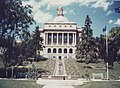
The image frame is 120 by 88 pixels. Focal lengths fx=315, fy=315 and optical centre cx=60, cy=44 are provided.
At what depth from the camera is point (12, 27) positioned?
549 centimetres

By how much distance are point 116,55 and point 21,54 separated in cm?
181

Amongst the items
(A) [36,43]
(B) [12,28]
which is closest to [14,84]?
(B) [12,28]

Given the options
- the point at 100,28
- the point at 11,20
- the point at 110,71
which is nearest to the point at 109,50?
the point at 110,71

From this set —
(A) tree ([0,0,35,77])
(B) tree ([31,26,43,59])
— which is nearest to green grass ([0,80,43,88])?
(A) tree ([0,0,35,77])

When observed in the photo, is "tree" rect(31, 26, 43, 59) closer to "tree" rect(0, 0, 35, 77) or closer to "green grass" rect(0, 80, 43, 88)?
"tree" rect(0, 0, 35, 77)

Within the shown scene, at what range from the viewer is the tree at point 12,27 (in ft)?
16.6

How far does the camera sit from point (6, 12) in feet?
17.0

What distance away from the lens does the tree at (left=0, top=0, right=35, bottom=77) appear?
16.6ft

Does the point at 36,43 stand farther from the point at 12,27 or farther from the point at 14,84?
the point at 14,84

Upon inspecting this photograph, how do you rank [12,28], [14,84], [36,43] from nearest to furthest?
[14,84] < [12,28] < [36,43]

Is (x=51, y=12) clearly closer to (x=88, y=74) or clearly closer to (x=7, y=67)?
(x=7, y=67)

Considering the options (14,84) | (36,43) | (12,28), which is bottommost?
(14,84)

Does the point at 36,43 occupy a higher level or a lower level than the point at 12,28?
lower

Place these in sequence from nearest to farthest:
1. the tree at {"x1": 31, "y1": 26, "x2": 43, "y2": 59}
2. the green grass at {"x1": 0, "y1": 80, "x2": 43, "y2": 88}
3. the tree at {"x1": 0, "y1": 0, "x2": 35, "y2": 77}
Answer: the green grass at {"x1": 0, "y1": 80, "x2": 43, "y2": 88}
the tree at {"x1": 0, "y1": 0, "x2": 35, "y2": 77}
the tree at {"x1": 31, "y1": 26, "x2": 43, "y2": 59}
